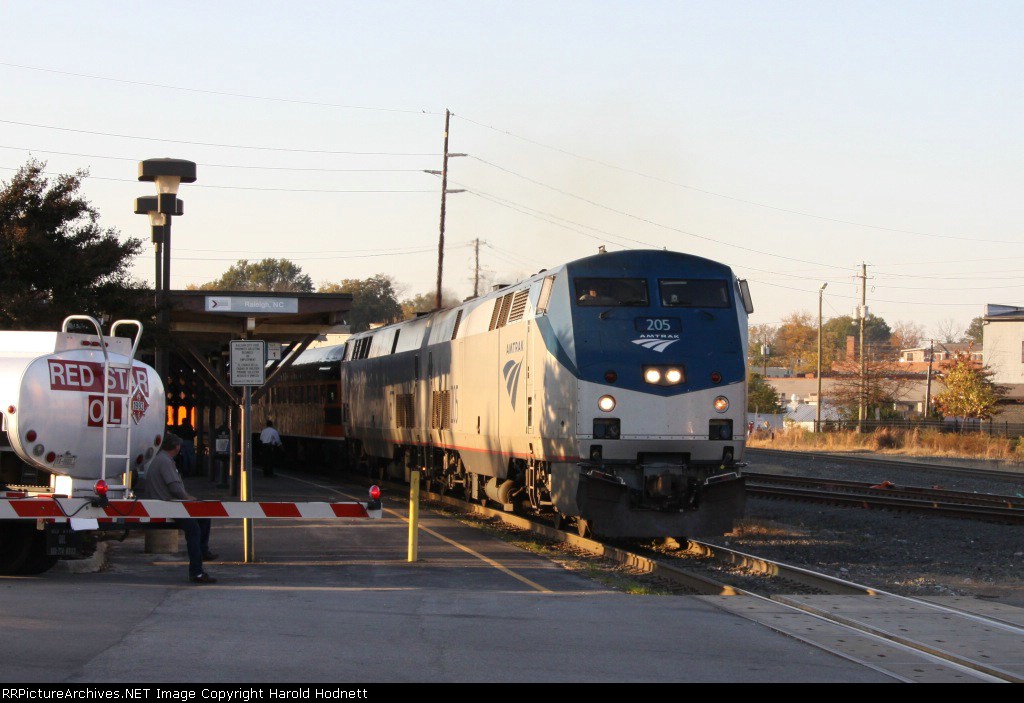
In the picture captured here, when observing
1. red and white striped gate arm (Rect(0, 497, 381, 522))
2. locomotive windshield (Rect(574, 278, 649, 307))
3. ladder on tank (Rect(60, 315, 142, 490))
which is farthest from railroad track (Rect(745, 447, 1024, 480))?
ladder on tank (Rect(60, 315, 142, 490))

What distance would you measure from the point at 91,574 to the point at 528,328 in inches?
266

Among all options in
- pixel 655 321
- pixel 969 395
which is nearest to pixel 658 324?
pixel 655 321

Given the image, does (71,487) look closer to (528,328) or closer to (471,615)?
(471,615)

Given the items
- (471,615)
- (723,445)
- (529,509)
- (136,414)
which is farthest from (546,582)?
(529,509)

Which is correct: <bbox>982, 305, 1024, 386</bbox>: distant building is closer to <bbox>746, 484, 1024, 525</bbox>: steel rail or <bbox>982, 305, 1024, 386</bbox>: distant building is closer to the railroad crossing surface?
<bbox>746, 484, 1024, 525</bbox>: steel rail

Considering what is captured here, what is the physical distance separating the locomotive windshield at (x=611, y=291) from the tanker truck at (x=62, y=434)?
562 cm

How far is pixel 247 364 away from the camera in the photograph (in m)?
16.3

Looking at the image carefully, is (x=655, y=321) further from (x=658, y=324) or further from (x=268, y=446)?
(x=268, y=446)

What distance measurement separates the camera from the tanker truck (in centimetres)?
1171

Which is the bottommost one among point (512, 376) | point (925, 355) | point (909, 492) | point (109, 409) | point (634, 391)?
point (909, 492)

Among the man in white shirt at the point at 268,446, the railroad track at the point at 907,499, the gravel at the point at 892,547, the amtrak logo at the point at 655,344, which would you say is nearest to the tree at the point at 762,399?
the railroad track at the point at 907,499

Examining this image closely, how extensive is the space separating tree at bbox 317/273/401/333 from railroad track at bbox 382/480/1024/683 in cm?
8389

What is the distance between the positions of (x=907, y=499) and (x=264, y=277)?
10216 cm

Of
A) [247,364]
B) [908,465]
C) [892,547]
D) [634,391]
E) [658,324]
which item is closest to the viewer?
[634,391]
